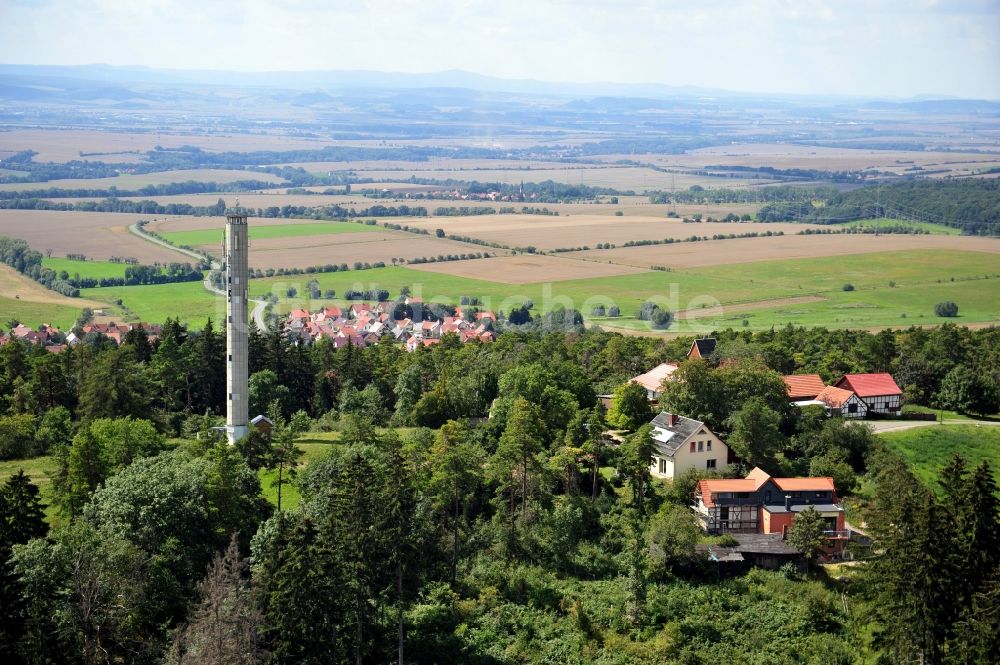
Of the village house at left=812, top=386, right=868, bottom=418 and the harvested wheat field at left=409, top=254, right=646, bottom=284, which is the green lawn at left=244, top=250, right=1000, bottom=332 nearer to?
the harvested wheat field at left=409, top=254, right=646, bottom=284

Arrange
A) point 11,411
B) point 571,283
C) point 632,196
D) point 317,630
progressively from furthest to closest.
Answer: point 632,196 → point 571,283 → point 11,411 → point 317,630

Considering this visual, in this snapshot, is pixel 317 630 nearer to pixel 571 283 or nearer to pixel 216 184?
pixel 571 283

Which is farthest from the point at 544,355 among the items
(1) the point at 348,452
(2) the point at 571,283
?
(2) the point at 571,283

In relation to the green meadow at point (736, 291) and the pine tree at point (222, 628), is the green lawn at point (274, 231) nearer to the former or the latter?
the green meadow at point (736, 291)

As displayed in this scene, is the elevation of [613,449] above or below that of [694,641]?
above

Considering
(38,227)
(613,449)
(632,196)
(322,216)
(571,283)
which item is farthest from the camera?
(632,196)

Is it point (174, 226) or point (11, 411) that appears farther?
point (174, 226)

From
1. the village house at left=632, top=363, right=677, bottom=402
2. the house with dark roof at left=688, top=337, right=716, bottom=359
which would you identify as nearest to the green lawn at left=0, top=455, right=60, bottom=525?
the village house at left=632, top=363, right=677, bottom=402

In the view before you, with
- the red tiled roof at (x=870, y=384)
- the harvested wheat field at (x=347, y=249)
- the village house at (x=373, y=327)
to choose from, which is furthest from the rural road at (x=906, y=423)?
the harvested wheat field at (x=347, y=249)
